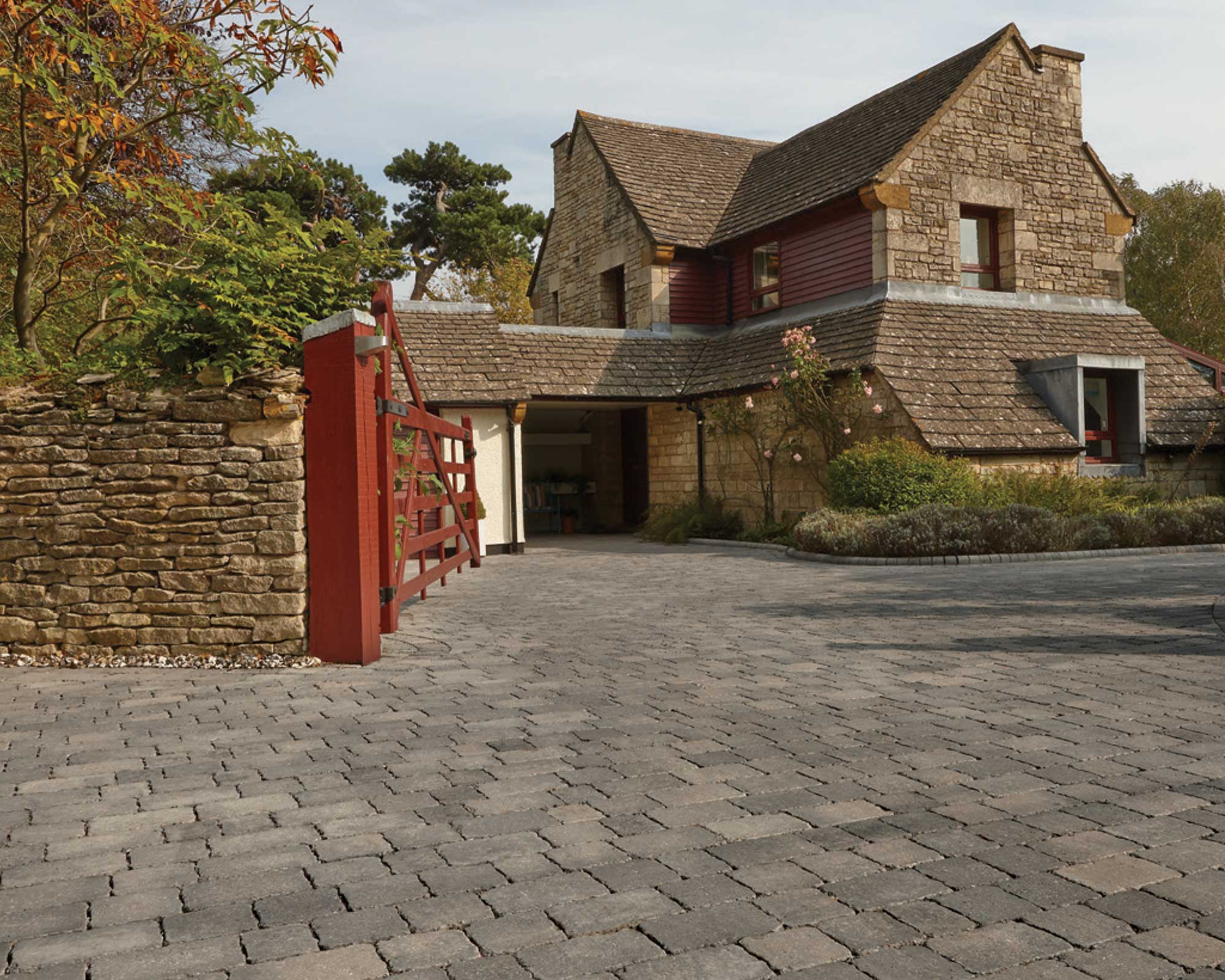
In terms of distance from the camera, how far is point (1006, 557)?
13.4 metres

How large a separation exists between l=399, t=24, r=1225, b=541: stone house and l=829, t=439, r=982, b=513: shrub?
361mm

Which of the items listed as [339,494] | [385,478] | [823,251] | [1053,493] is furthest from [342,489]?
[823,251]

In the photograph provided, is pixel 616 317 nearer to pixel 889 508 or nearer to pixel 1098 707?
pixel 889 508

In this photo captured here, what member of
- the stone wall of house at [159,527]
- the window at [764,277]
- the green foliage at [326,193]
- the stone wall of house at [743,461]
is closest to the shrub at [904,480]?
the stone wall of house at [743,461]

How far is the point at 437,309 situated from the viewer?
1934 centimetres

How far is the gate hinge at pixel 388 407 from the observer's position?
764cm

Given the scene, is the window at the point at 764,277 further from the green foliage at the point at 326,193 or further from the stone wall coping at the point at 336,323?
the stone wall coping at the point at 336,323

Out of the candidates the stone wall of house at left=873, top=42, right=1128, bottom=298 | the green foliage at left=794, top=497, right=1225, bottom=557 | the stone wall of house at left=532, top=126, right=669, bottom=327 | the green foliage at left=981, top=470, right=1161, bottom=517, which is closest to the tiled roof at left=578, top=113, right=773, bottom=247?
the stone wall of house at left=532, top=126, right=669, bottom=327

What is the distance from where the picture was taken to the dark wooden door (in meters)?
23.0

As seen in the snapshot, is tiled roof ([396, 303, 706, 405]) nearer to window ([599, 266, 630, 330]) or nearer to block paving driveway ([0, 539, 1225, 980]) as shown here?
window ([599, 266, 630, 330])

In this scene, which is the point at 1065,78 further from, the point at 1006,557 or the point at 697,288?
the point at 1006,557

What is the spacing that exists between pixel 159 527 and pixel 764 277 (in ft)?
53.6

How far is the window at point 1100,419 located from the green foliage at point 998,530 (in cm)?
332

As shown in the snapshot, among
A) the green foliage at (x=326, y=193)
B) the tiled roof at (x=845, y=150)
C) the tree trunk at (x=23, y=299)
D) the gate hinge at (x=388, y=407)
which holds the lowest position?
the gate hinge at (x=388, y=407)
